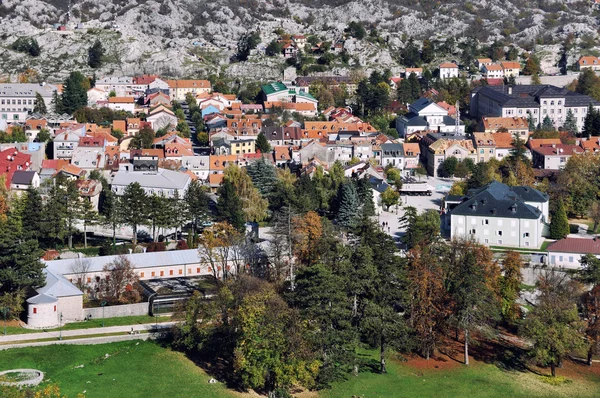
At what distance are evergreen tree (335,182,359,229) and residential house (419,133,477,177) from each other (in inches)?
510

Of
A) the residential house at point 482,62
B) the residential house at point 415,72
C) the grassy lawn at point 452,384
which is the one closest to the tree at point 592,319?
the grassy lawn at point 452,384

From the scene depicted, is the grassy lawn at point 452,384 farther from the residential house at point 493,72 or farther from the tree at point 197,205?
the residential house at point 493,72

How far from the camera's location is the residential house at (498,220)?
148 ft

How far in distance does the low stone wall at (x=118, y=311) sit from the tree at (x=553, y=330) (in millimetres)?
14427

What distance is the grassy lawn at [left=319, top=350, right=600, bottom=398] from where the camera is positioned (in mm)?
31312

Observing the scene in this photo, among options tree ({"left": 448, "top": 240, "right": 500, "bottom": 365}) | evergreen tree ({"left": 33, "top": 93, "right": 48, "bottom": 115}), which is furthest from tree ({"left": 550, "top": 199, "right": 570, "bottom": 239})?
evergreen tree ({"left": 33, "top": 93, "right": 48, "bottom": 115})

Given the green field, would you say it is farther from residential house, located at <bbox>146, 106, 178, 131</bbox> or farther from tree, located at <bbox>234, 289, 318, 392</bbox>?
residential house, located at <bbox>146, 106, 178, 131</bbox>

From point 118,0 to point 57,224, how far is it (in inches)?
2380

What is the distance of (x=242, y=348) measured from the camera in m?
30.4

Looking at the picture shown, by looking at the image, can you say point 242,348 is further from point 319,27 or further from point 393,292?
point 319,27

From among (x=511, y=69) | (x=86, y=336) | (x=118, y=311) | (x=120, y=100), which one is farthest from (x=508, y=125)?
(x=86, y=336)

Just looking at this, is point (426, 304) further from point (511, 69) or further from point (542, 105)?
point (511, 69)

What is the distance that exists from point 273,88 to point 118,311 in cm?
3926

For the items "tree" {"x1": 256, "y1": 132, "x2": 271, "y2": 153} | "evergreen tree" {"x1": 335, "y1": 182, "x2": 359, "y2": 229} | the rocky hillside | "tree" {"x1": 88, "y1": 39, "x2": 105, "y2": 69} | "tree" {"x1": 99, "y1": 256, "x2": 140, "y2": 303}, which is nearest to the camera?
"tree" {"x1": 99, "y1": 256, "x2": 140, "y2": 303}
